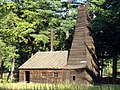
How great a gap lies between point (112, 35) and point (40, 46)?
17.6 m

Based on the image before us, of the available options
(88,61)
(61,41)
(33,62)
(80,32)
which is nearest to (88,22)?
(80,32)

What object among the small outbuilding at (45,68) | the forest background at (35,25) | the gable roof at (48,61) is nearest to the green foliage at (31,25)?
the forest background at (35,25)

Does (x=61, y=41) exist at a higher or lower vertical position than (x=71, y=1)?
lower

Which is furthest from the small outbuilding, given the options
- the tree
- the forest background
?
the tree

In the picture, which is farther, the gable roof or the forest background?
the forest background

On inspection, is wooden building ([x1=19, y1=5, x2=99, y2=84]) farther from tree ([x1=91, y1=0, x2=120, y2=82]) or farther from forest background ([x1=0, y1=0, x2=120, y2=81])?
forest background ([x1=0, y1=0, x2=120, y2=81])

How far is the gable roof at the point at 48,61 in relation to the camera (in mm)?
44978

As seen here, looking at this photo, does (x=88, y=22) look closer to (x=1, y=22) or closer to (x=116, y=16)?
(x=116, y=16)

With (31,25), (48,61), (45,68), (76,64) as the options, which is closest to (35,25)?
(31,25)

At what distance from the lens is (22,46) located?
2290 inches

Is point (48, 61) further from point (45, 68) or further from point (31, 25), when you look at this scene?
point (31, 25)

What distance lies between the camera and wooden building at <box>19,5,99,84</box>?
42.1 metres

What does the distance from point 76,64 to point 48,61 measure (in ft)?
18.0

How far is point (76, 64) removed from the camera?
42812 millimetres
